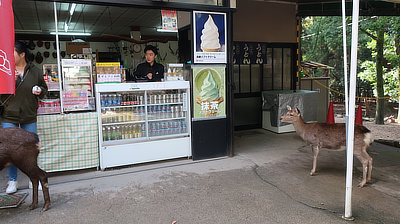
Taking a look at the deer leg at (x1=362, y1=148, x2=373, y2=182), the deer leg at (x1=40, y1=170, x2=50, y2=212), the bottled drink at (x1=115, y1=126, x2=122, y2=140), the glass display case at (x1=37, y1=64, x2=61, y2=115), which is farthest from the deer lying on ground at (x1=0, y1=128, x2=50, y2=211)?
the deer leg at (x1=362, y1=148, x2=373, y2=182)

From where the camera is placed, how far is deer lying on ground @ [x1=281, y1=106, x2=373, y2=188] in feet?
15.4

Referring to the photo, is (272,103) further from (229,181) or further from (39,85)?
(39,85)

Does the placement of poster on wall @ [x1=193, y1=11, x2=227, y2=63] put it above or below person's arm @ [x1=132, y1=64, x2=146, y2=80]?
above

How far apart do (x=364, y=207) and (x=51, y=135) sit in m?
4.79

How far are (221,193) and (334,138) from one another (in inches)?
83.9

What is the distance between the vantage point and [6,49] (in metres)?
3.78

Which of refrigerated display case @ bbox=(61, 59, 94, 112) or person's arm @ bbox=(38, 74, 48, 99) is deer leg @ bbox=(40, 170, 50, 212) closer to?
person's arm @ bbox=(38, 74, 48, 99)

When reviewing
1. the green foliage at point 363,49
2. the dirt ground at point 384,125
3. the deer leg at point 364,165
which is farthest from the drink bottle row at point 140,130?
the green foliage at point 363,49

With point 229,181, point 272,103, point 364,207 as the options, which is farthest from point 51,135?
point 272,103

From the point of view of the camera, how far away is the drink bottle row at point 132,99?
534cm

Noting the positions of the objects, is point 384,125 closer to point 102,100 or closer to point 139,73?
point 139,73

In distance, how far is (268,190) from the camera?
4.48 metres

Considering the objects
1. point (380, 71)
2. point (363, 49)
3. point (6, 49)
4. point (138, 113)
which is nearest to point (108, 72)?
point (138, 113)

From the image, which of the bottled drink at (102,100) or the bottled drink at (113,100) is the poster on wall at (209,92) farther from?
the bottled drink at (102,100)
